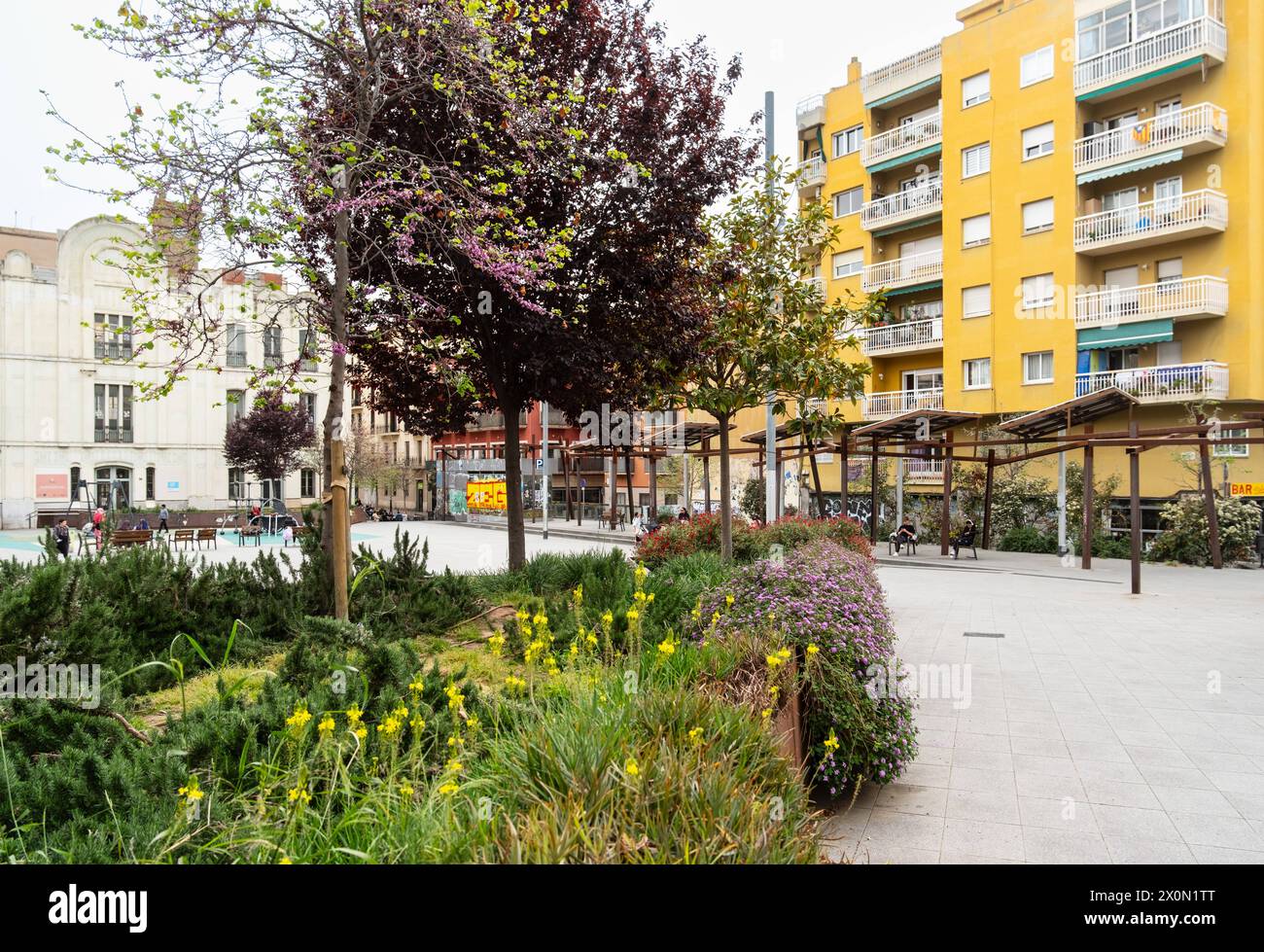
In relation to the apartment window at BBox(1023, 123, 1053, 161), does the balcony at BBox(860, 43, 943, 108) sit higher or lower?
higher

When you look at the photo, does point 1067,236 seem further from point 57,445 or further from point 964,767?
point 57,445

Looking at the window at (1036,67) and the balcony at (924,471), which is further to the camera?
the balcony at (924,471)

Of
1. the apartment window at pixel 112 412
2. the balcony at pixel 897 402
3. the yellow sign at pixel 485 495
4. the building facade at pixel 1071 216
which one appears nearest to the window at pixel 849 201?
the building facade at pixel 1071 216

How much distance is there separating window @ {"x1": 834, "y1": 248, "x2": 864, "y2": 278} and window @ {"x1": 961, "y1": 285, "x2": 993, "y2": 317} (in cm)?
562

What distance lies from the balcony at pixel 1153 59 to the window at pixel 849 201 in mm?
10020

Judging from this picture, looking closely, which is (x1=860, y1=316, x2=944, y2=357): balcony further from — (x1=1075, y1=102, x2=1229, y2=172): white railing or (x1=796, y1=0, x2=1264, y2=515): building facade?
(x1=1075, y1=102, x2=1229, y2=172): white railing

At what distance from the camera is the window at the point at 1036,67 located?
28703 millimetres

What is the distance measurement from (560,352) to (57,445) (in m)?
46.1

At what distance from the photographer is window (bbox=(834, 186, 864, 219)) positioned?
1430 inches

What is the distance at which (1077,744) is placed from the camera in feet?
19.9

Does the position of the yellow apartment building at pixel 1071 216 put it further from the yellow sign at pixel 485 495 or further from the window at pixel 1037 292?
the yellow sign at pixel 485 495

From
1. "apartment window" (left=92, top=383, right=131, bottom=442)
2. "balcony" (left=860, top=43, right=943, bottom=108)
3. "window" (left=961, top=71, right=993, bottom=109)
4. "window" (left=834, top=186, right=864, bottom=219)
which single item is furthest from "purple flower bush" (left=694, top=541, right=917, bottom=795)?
"apartment window" (left=92, top=383, right=131, bottom=442)

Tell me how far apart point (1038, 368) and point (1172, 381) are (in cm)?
451

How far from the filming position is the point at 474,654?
6.10m
